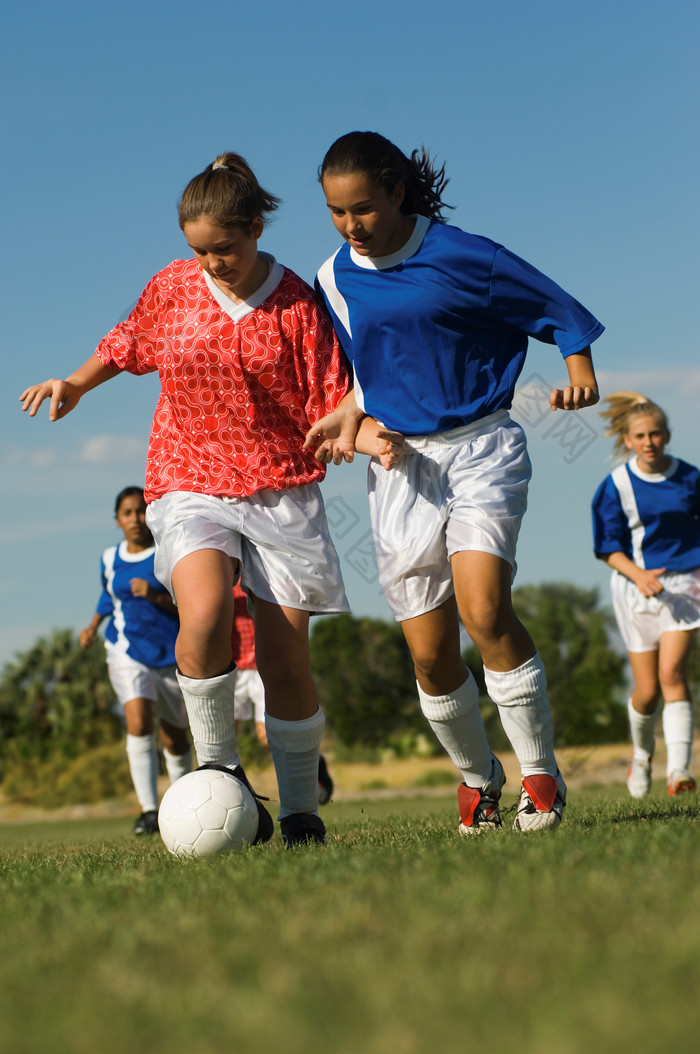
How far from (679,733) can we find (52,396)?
18.9ft

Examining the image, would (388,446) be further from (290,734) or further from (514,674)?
(290,734)

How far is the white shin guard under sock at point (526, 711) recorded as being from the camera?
459cm

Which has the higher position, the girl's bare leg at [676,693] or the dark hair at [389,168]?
the dark hair at [389,168]

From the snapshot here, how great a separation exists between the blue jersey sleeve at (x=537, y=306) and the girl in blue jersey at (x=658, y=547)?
4278 mm

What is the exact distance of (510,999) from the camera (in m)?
1.73

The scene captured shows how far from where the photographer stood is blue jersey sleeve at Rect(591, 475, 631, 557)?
8.97m

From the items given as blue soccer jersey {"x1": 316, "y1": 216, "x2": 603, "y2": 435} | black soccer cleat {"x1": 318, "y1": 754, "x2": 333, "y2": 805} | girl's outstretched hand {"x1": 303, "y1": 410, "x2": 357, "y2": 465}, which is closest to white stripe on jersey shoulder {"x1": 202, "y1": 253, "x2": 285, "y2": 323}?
blue soccer jersey {"x1": 316, "y1": 216, "x2": 603, "y2": 435}

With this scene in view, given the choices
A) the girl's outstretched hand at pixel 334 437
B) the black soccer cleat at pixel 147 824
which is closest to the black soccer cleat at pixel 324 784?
the black soccer cleat at pixel 147 824

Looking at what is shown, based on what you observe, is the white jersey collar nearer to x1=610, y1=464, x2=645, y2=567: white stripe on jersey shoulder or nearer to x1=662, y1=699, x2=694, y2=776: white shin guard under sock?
x1=610, y1=464, x2=645, y2=567: white stripe on jersey shoulder

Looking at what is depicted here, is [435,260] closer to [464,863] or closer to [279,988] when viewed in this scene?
[464,863]

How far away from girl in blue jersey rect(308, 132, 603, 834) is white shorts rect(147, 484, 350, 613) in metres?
0.26

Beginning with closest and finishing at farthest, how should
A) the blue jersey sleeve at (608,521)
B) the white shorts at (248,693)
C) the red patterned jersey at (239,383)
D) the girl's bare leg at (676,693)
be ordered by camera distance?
the red patterned jersey at (239,383)
the girl's bare leg at (676,693)
the blue jersey sleeve at (608,521)
the white shorts at (248,693)

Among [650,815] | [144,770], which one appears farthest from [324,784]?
[650,815]

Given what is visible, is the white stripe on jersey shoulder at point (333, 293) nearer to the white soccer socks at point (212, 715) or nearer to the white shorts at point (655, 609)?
the white soccer socks at point (212, 715)
